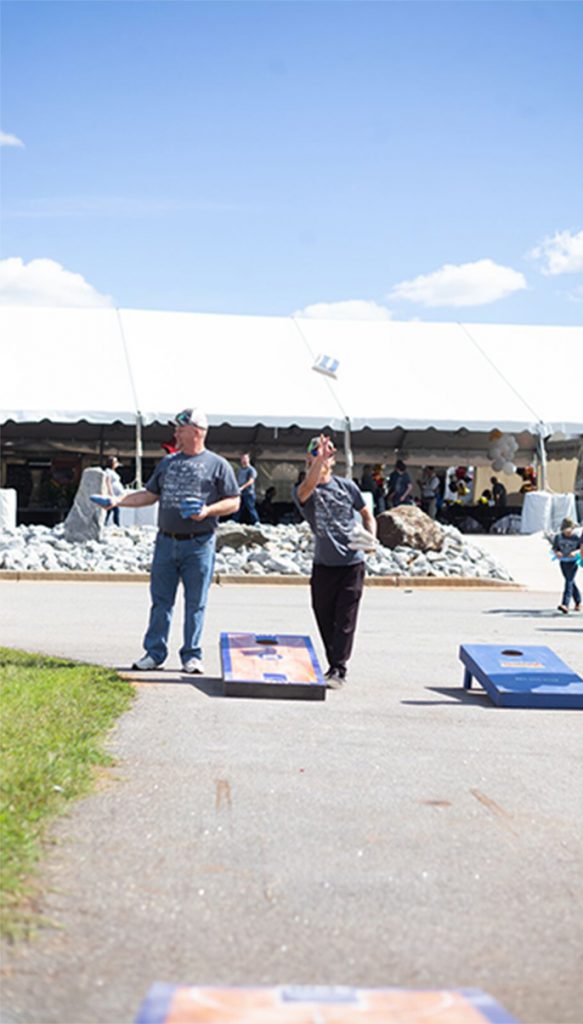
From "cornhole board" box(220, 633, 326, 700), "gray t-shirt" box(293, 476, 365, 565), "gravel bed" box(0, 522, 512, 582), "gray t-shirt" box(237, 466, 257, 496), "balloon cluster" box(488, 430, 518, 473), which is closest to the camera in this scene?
"cornhole board" box(220, 633, 326, 700)

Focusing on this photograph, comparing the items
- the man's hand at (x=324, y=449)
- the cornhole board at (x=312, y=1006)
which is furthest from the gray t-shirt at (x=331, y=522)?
the cornhole board at (x=312, y=1006)

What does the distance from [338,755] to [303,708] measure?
1.55 meters

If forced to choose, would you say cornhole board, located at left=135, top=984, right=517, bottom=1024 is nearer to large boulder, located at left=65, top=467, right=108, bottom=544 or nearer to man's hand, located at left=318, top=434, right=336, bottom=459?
man's hand, located at left=318, top=434, right=336, bottom=459

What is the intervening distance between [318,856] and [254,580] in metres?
15.2

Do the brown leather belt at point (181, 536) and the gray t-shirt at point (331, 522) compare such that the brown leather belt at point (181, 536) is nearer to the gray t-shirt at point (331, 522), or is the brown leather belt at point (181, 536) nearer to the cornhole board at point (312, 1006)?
the gray t-shirt at point (331, 522)

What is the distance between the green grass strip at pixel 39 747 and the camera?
4.59m

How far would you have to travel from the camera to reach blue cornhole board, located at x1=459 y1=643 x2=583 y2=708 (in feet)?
29.9

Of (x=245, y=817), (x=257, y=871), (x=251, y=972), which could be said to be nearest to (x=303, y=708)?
(x=245, y=817)

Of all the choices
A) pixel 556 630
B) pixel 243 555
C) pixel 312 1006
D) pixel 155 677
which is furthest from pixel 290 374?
pixel 312 1006

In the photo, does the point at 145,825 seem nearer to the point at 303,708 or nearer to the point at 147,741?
the point at 147,741

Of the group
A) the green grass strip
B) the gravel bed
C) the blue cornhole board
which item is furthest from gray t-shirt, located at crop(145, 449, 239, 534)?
the gravel bed

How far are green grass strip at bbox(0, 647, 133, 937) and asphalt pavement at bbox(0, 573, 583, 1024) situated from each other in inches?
4.1

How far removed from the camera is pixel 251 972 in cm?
396

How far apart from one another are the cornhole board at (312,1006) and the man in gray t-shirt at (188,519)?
594 centimetres
